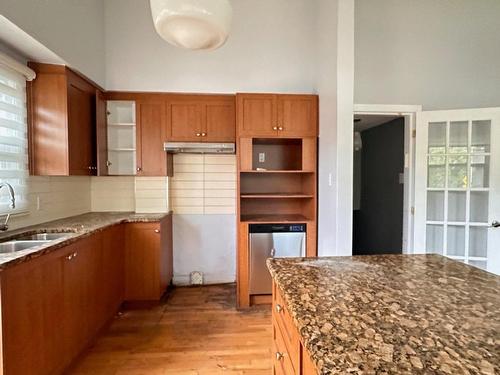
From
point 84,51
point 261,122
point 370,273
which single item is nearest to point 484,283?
point 370,273

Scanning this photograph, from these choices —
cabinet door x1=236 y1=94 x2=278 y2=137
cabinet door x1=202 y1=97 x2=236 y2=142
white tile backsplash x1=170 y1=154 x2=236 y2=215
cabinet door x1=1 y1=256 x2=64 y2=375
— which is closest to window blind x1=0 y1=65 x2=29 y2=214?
cabinet door x1=1 y1=256 x2=64 y2=375

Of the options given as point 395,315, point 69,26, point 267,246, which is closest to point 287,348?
point 395,315

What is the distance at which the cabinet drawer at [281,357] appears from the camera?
1.07 m

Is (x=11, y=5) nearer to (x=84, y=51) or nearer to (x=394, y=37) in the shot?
(x=84, y=51)

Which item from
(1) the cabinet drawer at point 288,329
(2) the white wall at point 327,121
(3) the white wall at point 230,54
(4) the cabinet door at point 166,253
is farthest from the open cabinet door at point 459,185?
(4) the cabinet door at point 166,253

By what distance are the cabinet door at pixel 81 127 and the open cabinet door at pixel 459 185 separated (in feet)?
10.8

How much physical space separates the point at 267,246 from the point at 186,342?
3.78ft

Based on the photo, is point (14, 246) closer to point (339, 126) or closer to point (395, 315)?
point (395, 315)

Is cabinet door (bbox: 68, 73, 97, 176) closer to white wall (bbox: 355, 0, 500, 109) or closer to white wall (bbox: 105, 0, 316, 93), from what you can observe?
white wall (bbox: 105, 0, 316, 93)

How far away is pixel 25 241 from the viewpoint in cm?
192

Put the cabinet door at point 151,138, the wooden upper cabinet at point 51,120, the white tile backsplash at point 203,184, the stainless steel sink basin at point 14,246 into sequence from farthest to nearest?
1. the white tile backsplash at point 203,184
2. the cabinet door at point 151,138
3. the wooden upper cabinet at point 51,120
4. the stainless steel sink basin at point 14,246

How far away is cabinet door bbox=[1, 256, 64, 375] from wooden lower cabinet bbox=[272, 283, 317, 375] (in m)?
1.30

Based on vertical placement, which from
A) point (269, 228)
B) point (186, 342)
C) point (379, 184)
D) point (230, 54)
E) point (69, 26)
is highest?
point (230, 54)

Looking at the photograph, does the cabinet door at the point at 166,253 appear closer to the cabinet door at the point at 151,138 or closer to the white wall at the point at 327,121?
the cabinet door at the point at 151,138
